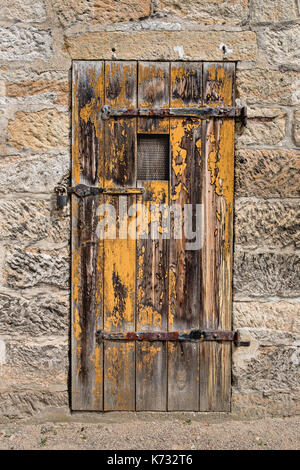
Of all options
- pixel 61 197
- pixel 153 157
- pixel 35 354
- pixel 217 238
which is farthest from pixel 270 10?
pixel 35 354

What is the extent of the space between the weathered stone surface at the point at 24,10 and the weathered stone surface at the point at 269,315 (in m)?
1.90

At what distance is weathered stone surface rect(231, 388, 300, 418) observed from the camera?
7.07 feet

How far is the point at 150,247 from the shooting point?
214 centimetres

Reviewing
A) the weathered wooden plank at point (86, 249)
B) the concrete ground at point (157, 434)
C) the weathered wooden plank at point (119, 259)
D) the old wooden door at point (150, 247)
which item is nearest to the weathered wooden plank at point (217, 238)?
the old wooden door at point (150, 247)

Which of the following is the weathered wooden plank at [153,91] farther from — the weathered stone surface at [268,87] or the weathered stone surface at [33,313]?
the weathered stone surface at [33,313]

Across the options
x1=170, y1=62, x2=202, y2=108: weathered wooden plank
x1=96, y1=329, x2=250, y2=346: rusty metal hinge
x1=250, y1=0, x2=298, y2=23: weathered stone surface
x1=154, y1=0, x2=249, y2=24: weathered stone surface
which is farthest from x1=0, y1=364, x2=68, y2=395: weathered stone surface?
x1=250, y1=0, x2=298, y2=23: weathered stone surface

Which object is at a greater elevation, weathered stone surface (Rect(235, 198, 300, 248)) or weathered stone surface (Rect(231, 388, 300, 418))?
weathered stone surface (Rect(235, 198, 300, 248))

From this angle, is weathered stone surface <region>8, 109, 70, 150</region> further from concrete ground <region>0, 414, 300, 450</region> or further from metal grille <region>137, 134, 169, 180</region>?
concrete ground <region>0, 414, 300, 450</region>

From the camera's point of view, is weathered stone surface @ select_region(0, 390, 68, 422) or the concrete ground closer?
the concrete ground

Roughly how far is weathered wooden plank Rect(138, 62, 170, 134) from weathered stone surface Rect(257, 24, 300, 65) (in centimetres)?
53

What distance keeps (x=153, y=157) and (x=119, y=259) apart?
60 cm

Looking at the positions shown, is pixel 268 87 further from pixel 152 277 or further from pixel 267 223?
pixel 152 277

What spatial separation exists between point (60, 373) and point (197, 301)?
0.87m

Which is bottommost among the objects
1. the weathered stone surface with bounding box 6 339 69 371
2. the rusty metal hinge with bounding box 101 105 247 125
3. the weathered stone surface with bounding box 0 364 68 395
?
the weathered stone surface with bounding box 0 364 68 395
